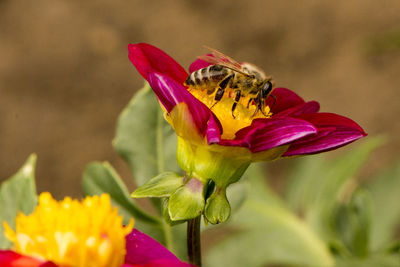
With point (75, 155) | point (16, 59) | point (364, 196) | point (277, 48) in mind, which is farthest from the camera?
point (277, 48)

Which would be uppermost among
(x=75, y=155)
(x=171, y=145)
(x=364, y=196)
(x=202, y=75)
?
(x=202, y=75)

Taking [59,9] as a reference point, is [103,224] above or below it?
below

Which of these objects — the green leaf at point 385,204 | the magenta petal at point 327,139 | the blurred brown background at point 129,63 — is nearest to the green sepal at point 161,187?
the magenta petal at point 327,139

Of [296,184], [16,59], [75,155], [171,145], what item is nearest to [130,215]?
[171,145]

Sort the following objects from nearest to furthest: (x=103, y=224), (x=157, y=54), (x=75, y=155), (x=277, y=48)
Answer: (x=103, y=224), (x=157, y=54), (x=75, y=155), (x=277, y=48)

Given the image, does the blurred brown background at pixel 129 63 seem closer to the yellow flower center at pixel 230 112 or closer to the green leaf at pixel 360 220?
the green leaf at pixel 360 220

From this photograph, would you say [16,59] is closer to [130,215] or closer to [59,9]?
[59,9]

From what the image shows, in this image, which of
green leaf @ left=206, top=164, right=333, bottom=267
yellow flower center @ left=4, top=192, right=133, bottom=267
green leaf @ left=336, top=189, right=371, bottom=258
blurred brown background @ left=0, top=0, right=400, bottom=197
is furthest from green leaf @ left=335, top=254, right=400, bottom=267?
blurred brown background @ left=0, top=0, right=400, bottom=197
